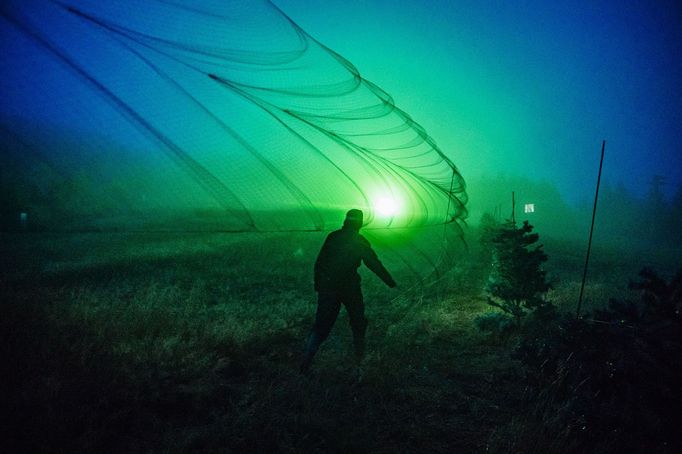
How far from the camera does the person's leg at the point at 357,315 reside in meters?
4.29

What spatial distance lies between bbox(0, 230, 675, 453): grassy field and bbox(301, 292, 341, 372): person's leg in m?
0.25

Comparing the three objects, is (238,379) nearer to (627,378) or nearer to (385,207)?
(385,207)

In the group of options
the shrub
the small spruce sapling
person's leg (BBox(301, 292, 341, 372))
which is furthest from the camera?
the small spruce sapling

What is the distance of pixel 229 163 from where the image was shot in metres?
3.17

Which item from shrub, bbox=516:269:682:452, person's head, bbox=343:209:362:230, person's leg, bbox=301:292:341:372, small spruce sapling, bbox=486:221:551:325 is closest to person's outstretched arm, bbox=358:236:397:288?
person's head, bbox=343:209:362:230

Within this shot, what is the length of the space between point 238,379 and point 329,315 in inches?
55.2

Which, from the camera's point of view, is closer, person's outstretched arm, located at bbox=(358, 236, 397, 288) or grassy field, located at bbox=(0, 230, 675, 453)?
grassy field, located at bbox=(0, 230, 675, 453)

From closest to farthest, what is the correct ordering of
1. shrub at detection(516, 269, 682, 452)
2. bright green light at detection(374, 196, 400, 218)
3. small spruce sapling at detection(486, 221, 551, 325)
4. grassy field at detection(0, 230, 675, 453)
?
shrub at detection(516, 269, 682, 452) → grassy field at detection(0, 230, 675, 453) → bright green light at detection(374, 196, 400, 218) → small spruce sapling at detection(486, 221, 551, 325)

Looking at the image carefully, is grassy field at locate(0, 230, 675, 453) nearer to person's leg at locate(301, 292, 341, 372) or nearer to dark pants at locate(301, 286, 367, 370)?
person's leg at locate(301, 292, 341, 372)

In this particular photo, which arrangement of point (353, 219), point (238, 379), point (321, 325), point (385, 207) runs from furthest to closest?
point (385, 207) < point (353, 219) < point (321, 325) < point (238, 379)

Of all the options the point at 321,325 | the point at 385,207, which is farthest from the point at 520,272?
the point at 321,325

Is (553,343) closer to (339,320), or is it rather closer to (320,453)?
(320,453)

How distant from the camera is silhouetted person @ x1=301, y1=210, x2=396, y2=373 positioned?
4.14 metres

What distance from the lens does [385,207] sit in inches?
218
